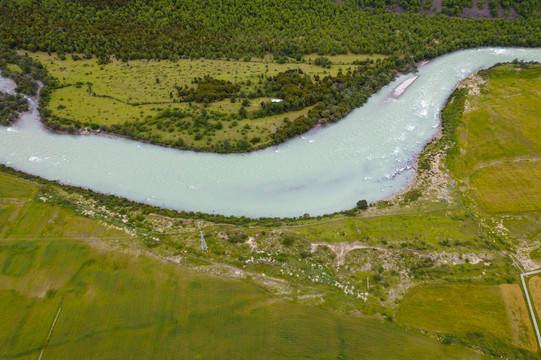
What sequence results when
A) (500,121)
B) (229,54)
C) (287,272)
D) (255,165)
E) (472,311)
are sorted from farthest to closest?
(229,54)
(500,121)
(255,165)
(287,272)
(472,311)

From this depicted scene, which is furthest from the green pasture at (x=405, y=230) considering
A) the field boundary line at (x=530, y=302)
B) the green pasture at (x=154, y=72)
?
the green pasture at (x=154, y=72)

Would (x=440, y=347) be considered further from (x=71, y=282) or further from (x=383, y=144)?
(x=71, y=282)

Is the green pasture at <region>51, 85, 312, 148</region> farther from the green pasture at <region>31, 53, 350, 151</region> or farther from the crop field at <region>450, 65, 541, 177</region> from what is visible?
the crop field at <region>450, 65, 541, 177</region>

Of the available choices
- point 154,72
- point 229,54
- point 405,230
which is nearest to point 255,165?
point 405,230

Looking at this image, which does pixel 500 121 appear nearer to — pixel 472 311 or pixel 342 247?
pixel 472 311

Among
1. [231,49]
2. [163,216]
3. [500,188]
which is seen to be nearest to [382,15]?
[231,49]

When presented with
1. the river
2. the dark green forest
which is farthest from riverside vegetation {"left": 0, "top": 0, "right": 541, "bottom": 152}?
the river
